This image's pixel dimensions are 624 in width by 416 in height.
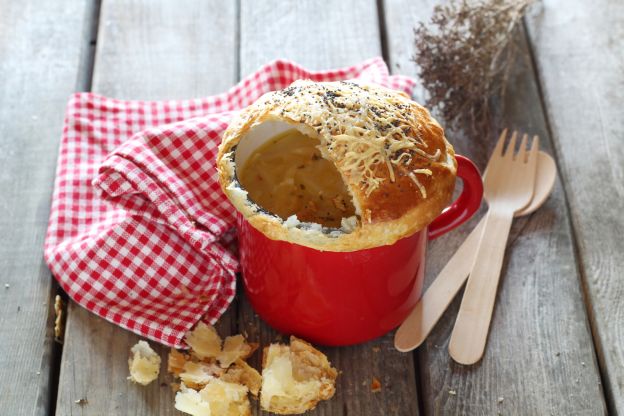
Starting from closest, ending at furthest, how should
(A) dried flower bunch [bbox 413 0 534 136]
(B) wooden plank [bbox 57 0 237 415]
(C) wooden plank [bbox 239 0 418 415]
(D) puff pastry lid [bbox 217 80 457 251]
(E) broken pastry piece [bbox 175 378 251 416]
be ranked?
(D) puff pastry lid [bbox 217 80 457 251] < (E) broken pastry piece [bbox 175 378 251 416] < (B) wooden plank [bbox 57 0 237 415] < (A) dried flower bunch [bbox 413 0 534 136] < (C) wooden plank [bbox 239 0 418 415]

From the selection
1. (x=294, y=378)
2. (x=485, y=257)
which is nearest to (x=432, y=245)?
(x=485, y=257)

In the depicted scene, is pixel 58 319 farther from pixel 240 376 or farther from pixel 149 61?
pixel 149 61

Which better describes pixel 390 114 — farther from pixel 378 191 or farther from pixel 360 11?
pixel 360 11

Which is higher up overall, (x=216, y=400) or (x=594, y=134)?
(x=594, y=134)

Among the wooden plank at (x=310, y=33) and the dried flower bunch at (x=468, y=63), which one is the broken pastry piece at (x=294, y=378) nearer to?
the dried flower bunch at (x=468, y=63)

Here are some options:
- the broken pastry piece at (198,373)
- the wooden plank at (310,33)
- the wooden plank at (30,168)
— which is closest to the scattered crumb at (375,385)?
the broken pastry piece at (198,373)

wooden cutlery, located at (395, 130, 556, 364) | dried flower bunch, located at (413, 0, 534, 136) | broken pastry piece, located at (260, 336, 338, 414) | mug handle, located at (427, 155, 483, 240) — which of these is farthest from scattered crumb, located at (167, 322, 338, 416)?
dried flower bunch, located at (413, 0, 534, 136)

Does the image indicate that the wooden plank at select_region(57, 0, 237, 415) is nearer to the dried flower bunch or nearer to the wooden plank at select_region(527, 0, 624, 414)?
the dried flower bunch
